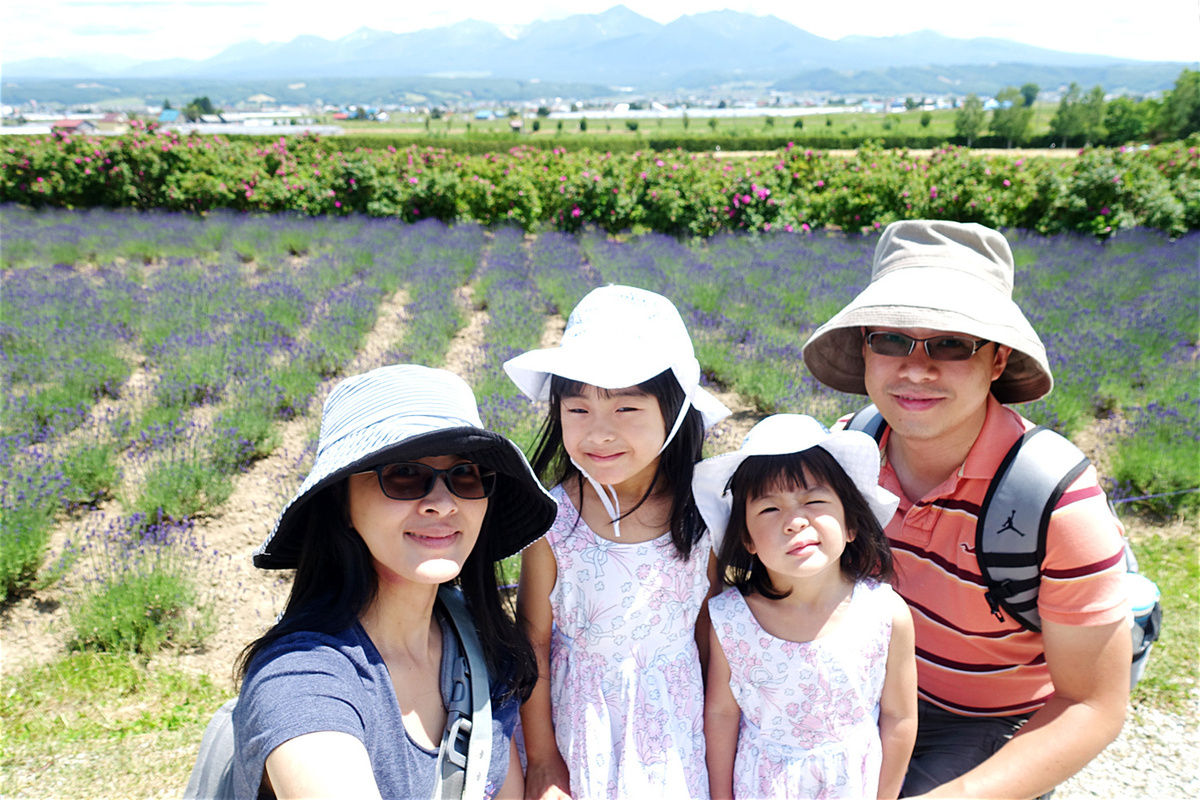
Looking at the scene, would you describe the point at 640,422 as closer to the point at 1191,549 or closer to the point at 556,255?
the point at 1191,549

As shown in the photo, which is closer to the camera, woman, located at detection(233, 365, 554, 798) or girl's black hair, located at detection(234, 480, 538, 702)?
woman, located at detection(233, 365, 554, 798)

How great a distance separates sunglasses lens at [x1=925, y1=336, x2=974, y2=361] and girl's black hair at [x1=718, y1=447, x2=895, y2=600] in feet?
1.28

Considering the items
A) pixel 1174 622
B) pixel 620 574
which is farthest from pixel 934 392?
pixel 1174 622

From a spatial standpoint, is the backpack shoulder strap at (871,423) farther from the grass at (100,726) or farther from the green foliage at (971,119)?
the green foliage at (971,119)

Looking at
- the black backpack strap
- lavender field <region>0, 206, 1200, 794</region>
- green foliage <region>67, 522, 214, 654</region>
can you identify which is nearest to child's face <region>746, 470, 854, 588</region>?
the black backpack strap

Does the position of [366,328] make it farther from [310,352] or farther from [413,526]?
[413,526]

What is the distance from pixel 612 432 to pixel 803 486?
1.46 feet

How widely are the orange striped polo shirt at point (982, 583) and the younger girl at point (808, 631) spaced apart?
0.19 m

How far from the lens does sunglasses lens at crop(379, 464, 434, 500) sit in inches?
52.8

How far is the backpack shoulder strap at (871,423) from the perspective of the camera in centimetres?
202

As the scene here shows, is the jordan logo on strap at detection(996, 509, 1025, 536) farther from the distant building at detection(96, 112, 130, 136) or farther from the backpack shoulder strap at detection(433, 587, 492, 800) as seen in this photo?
the distant building at detection(96, 112, 130, 136)

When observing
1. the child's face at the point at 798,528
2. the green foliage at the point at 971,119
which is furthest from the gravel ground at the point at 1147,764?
the green foliage at the point at 971,119

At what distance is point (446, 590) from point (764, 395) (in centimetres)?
346

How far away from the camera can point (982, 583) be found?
169 cm
